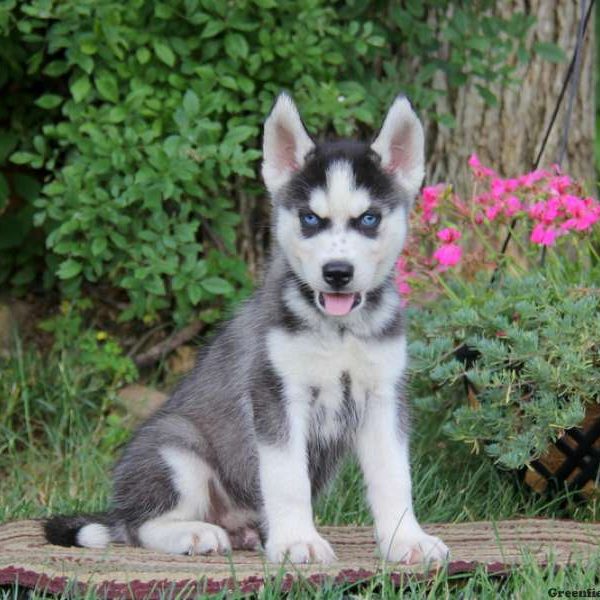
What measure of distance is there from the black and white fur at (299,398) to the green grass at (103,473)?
17.4 inches

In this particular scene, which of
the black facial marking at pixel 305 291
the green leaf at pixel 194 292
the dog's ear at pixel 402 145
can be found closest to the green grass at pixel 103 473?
the green leaf at pixel 194 292

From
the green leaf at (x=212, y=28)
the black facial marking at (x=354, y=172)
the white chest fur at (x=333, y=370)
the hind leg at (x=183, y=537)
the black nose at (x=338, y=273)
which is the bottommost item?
the hind leg at (x=183, y=537)

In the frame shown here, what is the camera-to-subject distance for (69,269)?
605 cm

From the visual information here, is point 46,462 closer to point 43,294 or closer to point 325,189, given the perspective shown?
point 43,294

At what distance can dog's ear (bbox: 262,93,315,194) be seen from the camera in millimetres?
4211

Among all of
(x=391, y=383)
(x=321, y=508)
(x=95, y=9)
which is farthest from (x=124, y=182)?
(x=391, y=383)

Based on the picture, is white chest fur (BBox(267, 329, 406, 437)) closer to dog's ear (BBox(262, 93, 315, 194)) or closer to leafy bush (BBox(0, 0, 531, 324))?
dog's ear (BBox(262, 93, 315, 194))

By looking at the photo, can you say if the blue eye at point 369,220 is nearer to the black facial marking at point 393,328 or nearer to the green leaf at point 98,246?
the black facial marking at point 393,328

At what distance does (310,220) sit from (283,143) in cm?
42

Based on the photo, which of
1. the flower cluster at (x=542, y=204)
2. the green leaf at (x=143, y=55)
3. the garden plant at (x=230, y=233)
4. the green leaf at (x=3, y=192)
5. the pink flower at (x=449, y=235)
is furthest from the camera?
the green leaf at (x=3, y=192)

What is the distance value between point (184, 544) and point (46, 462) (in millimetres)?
2105

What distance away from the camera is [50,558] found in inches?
158

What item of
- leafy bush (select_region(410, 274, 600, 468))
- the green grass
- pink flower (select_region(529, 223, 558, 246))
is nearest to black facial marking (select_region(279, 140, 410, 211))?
leafy bush (select_region(410, 274, 600, 468))

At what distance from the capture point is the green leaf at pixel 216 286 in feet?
20.0
